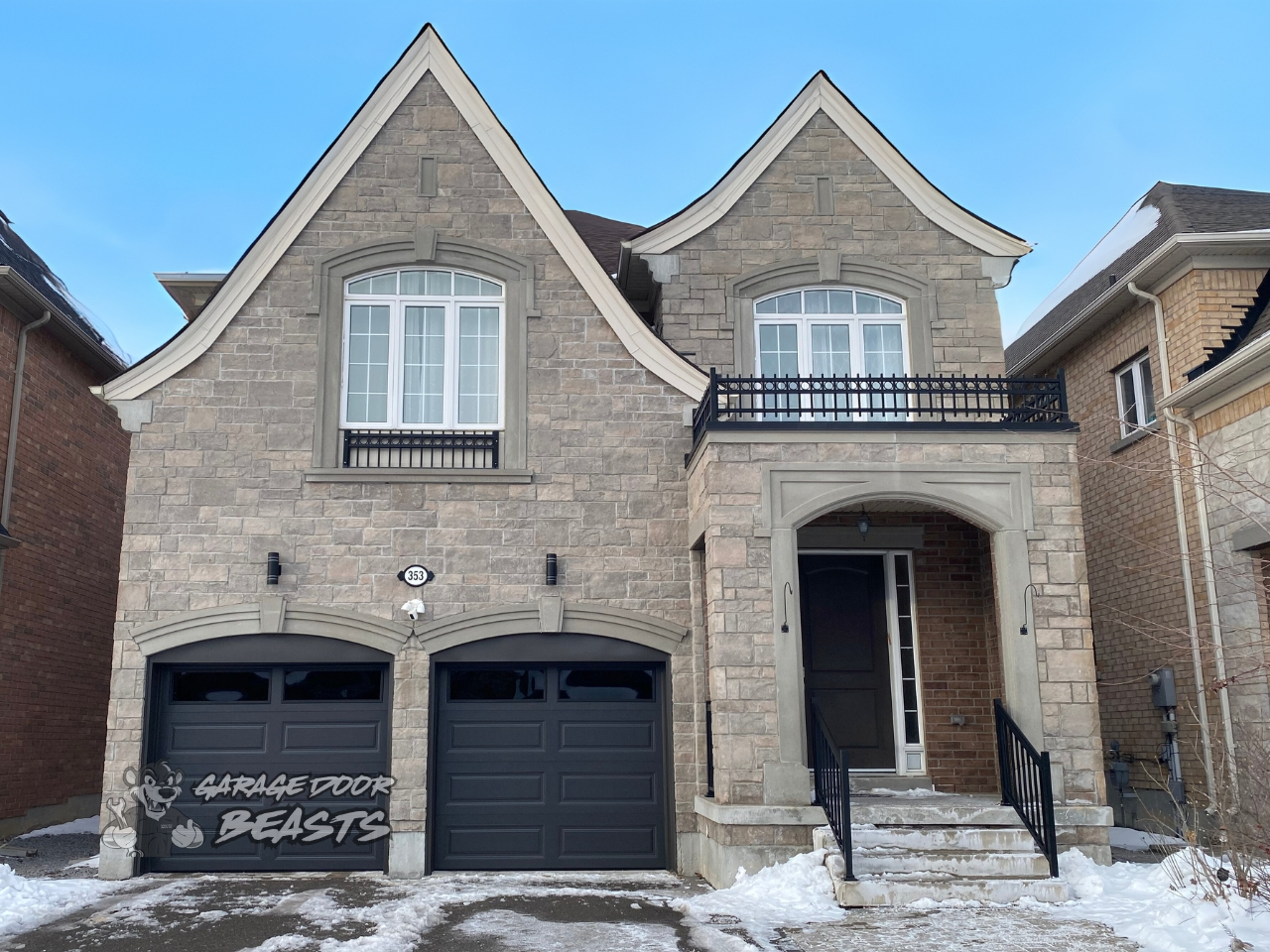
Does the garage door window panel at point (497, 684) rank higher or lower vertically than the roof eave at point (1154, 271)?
lower

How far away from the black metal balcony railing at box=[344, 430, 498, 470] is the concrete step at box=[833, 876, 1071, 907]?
512 centimetres

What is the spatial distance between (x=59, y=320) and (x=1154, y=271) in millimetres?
12222

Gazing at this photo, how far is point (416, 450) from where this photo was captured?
1099cm

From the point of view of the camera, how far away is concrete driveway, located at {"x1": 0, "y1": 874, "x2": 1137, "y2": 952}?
7078mm

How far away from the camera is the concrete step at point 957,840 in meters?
8.61

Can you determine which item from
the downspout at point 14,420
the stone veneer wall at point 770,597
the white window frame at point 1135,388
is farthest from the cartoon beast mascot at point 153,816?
the white window frame at point 1135,388

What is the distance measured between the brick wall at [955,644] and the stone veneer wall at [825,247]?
67.9 inches

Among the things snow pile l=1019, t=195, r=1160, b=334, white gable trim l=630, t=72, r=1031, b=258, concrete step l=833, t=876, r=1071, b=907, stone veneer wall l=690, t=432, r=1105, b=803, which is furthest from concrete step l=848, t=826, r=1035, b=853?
snow pile l=1019, t=195, r=1160, b=334

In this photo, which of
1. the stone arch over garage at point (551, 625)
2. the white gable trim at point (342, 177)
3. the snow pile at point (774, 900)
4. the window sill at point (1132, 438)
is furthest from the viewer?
the window sill at point (1132, 438)

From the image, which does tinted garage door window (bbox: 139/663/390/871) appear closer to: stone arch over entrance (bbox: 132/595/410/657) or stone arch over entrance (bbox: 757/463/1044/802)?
stone arch over entrance (bbox: 132/595/410/657)

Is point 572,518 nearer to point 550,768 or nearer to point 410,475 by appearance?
point 410,475

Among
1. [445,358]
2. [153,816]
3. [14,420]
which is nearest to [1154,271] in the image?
[445,358]

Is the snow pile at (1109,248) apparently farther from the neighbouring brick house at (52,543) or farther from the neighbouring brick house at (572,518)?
the neighbouring brick house at (52,543)

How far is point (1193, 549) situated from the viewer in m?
11.8
